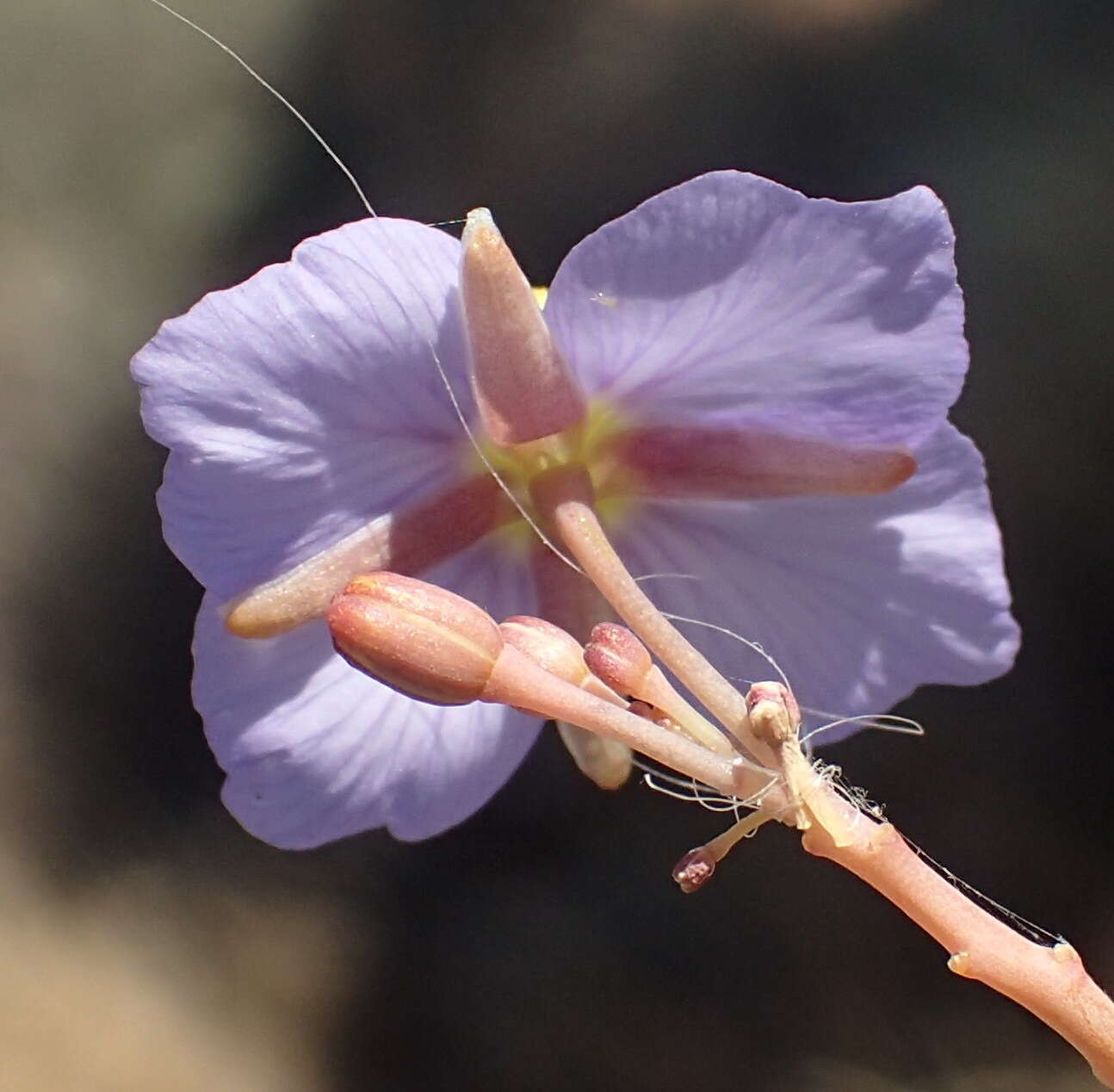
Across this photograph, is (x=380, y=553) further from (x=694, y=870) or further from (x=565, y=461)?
(x=694, y=870)

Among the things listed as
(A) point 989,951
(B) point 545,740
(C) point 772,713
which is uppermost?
(C) point 772,713

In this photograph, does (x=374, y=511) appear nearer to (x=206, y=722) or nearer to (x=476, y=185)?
(x=206, y=722)

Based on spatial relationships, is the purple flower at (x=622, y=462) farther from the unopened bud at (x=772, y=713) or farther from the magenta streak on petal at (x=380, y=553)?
the unopened bud at (x=772, y=713)

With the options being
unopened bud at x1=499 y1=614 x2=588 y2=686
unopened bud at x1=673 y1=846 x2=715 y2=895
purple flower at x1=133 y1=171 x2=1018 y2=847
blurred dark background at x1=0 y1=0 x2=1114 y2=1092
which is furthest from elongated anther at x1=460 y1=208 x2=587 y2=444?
blurred dark background at x1=0 y1=0 x2=1114 y2=1092

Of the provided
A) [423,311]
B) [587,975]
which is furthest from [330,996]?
[423,311]

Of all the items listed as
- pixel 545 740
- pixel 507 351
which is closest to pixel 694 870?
pixel 507 351

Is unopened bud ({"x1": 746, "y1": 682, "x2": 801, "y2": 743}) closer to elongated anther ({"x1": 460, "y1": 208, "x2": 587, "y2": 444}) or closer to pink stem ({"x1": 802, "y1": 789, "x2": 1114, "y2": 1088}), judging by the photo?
pink stem ({"x1": 802, "y1": 789, "x2": 1114, "y2": 1088})
